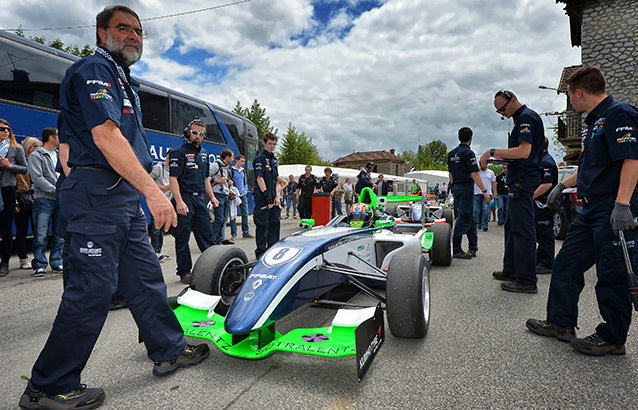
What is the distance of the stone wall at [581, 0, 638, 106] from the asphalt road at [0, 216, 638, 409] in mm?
18884

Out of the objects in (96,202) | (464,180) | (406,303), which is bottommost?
(406,303)

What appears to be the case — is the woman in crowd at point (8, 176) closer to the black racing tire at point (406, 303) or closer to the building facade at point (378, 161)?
the black racing tire at point (406, 303)

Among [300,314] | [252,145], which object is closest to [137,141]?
[300,314]

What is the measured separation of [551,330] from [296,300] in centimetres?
193

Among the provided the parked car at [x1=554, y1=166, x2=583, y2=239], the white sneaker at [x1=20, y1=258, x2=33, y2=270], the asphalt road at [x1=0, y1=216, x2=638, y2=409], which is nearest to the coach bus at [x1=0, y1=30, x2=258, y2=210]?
the white sneaker at [x1=20, y1=258, x2=33, y2=270]

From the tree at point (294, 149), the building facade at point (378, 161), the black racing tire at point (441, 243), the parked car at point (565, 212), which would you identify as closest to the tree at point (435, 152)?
the building facade at point (378, 161)

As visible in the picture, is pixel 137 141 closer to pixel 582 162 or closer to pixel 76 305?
pixel 76 305

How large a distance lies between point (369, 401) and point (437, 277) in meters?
3.15

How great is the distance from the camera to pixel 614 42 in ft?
55.9

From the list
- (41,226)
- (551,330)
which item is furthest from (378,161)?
(551,330)

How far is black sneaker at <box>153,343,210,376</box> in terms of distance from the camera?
2.20 metres

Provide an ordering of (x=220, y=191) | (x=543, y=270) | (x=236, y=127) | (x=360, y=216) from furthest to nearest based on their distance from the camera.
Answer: (x=236, y=127) < (x=220, y=191) < (x=543, y=270) < (x=360, y=216)

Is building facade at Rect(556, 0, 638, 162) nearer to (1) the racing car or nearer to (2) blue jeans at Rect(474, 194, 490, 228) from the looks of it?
(2) blue jeans at Rect(474, 194, 490, 228)

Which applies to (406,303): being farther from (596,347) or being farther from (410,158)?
(410,158)
